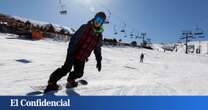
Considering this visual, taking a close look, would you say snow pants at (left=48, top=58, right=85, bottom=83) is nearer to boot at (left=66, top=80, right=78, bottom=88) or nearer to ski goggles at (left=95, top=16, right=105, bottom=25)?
boot at (left=66, top=80, right=78, bottom=88)

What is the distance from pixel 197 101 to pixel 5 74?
16.3 ft

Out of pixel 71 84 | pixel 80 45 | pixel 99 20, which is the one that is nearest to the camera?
pixel 80 45

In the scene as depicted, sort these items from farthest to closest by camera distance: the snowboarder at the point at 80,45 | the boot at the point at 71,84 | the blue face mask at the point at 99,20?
the boot at the point at 71,84, the blue face mask at the point at 99,20, the snowboarder at the point at 80,45

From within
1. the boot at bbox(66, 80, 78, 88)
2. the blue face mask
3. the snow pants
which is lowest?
the boot at bbox(66, 80, 78, 88)

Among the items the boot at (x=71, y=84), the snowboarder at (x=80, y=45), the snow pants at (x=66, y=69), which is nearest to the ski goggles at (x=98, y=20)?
the snowboarder at (x=80, y=45)

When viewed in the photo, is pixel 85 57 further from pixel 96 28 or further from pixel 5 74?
pixel 5 74

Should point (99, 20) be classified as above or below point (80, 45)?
above

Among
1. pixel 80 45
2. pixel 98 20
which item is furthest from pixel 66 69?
pixel 98 20

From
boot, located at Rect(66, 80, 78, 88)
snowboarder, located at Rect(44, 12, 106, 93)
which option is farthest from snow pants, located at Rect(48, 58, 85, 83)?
boot, located at Rect(66, 80, 78, 88)

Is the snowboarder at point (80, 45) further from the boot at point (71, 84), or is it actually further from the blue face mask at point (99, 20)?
the boot at point (71, 84)

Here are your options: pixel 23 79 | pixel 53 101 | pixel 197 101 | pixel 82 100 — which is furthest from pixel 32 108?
pixel 23 79

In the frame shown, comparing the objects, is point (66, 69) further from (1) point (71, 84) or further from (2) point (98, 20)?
(2) point (98, 20)

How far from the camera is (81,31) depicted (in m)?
6.20

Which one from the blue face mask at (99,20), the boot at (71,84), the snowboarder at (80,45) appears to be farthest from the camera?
the boot at (71,84)
